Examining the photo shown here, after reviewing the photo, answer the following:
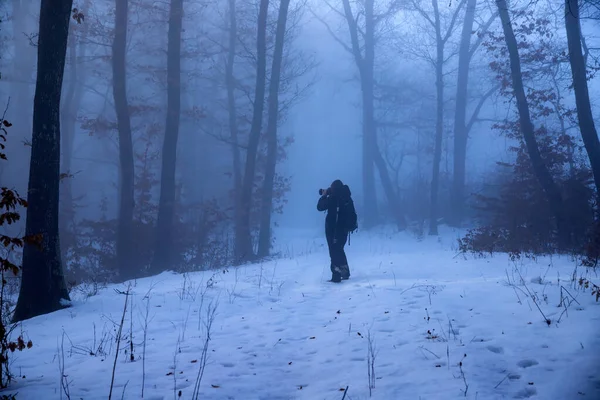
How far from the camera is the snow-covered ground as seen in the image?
4098 mm

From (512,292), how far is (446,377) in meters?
2.99

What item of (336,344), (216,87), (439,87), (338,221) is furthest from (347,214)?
(216,87)

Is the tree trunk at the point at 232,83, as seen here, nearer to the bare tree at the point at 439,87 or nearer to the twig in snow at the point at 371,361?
the bare tree at the point at 439,87

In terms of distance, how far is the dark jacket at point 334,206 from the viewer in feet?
32.5

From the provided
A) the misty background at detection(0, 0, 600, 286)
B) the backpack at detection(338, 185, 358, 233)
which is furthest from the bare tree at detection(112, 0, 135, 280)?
the backpack at detection(338, 185, 358, 233)

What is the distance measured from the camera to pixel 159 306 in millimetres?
7500

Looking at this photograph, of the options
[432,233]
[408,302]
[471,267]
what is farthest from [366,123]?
[408,302]

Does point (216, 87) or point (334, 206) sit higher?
point (216, 87)

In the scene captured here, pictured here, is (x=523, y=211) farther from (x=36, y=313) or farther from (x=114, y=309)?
(x=36, y=313)

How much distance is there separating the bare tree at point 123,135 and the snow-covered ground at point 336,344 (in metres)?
6.60

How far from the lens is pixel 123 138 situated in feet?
49.1

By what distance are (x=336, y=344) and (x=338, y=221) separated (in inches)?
188

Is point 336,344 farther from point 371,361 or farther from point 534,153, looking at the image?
point 534,153

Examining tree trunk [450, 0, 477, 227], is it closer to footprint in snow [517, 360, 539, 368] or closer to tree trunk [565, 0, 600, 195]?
tree trunk [565, 0, 600, 195]
